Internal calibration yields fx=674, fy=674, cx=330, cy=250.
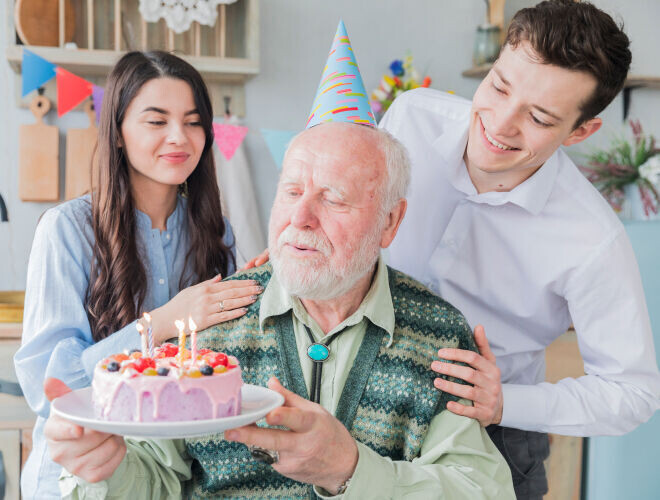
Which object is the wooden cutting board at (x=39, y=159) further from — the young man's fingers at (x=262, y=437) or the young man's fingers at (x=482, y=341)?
the young man's fingers at (x=262, y=437)

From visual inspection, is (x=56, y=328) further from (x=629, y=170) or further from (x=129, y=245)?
(x=629, y=170)

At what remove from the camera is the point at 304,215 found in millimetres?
Result: 1332

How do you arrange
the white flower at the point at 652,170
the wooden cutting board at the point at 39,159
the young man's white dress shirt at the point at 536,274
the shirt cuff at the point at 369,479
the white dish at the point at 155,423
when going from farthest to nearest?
the white flower at the point at 652,170
the wooden cutting board at the point at 39,159
the young man's white dress shirt at the point at 536,274
the shirt cuff at the point at 369,479
the white dish at the point at 155,423

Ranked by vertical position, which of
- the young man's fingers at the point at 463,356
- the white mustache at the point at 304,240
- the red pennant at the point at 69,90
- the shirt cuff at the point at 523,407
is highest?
the red pennant at the point at 69,90

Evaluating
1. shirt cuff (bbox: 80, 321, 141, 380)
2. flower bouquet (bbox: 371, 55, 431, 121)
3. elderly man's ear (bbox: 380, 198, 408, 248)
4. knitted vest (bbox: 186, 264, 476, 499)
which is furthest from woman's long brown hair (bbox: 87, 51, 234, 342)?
flower bouquet (bbox: 371, 55, 431, 121)

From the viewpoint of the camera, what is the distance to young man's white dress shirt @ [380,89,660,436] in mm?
1576

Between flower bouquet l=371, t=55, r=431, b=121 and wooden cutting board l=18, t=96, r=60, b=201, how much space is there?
139 cm

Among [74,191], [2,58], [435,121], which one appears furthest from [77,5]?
[435,121]

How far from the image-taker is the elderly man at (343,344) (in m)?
1.32

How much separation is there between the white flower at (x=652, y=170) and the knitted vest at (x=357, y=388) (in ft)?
6.42

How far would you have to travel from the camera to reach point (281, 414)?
962 mm

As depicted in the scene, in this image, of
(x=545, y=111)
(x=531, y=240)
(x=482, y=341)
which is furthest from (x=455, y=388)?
(x=545, y=111)

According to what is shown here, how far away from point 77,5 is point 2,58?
1.24 feet

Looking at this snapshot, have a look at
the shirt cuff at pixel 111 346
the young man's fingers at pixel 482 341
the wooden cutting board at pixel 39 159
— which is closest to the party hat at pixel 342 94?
the young man's fingers at pixel 482 341
